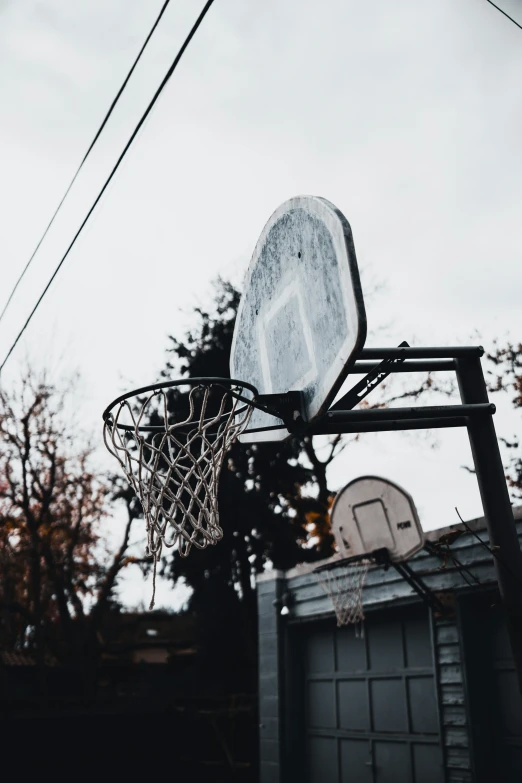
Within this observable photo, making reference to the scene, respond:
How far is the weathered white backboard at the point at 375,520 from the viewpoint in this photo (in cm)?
790

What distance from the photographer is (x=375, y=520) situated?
829 centimetres

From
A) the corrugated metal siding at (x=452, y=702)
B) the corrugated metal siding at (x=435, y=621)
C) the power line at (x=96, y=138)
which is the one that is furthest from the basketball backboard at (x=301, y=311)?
the corrugated metal siding at (x=452, y=702)

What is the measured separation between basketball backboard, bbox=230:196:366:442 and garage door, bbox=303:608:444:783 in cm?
489

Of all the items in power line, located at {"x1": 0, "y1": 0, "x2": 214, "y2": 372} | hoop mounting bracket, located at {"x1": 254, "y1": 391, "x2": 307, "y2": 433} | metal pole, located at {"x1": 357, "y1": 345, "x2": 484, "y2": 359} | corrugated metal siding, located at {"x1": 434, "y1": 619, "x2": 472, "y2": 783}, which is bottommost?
corrugated metal siding, located at {"x1": 434, "y1": 619, "x2": 472, "y2": 783}

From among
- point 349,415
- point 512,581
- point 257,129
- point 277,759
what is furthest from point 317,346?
point 277,759

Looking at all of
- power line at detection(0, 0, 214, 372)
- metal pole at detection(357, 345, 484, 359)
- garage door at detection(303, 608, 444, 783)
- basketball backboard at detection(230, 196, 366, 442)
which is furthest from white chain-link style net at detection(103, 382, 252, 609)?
garage door at detection(303, 608, 444, 783)

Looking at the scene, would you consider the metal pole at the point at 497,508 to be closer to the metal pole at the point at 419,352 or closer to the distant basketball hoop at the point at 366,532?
the metal pole at the point at 419,352

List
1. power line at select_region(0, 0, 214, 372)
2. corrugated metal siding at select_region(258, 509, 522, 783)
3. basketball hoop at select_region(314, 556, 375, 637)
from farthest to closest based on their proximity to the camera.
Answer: basketball hoop at select_region(314, 556, 375, 637)
corrugated metal siding at select_region(258, 509, 522, 783)
power line at select_region(0, 0, 214, 372)

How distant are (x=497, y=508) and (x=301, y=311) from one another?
1738mm

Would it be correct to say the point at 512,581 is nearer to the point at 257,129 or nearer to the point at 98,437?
the point at 257,129

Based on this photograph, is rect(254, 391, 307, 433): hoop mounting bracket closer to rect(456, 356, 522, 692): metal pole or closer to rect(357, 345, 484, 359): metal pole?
rect(357, 345, 484, 359): metal pole

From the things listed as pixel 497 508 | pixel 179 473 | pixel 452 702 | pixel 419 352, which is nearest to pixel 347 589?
pixel 452 702

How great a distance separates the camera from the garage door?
8.07 m

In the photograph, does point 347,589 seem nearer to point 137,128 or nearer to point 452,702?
point 452,702
